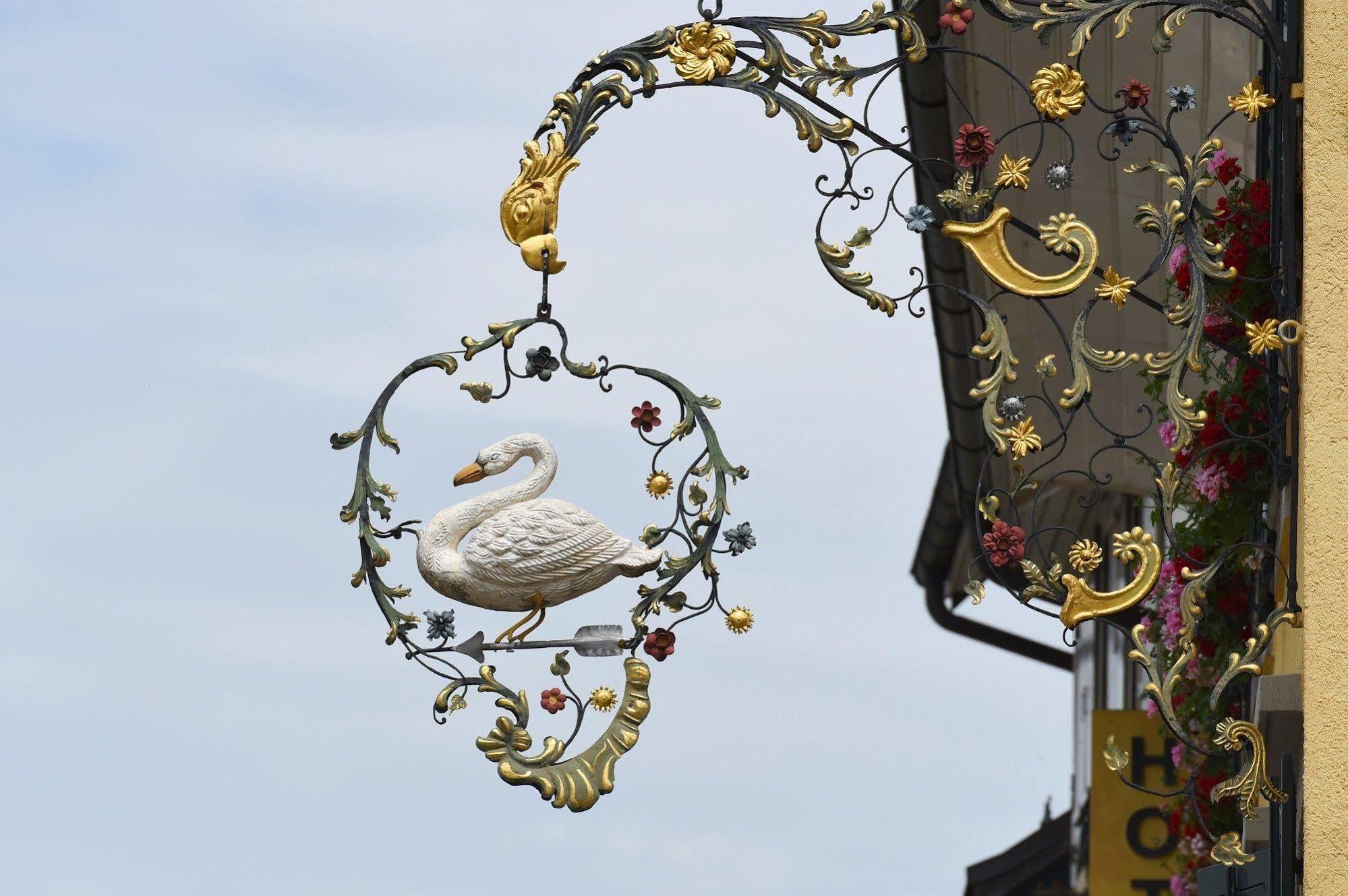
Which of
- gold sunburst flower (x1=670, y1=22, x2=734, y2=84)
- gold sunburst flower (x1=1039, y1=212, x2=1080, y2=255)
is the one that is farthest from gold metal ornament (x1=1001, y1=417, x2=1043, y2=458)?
gold sunburst flower (x1=670, y1=22, x2=734, y2=84)

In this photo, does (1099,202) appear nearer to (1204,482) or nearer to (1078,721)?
(1204,482)

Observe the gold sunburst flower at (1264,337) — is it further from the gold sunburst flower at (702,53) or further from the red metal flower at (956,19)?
the gold sunburst flower at (702,53)

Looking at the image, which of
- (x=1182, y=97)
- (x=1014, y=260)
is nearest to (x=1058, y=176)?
(x=1014, y=260)

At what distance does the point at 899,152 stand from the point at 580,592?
148 cm

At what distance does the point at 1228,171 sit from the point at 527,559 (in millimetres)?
2650

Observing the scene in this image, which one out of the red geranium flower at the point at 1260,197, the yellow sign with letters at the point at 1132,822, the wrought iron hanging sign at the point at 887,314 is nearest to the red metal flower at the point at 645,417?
the wrought iron hanging sign at the point at 887,314

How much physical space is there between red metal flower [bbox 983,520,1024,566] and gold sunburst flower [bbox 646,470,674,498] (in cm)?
89

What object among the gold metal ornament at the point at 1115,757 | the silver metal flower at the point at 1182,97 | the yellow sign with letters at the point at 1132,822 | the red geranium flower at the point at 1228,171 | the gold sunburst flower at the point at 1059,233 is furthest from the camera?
the yellow sign with letters at the point at 1132,822

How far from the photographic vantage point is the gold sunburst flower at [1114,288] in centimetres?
732

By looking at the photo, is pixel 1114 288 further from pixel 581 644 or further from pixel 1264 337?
pixel 581 644

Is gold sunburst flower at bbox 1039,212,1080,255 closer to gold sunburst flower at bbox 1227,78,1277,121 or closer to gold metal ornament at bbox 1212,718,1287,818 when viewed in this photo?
gold sunburst flower at bbox 1227,78,1277,121

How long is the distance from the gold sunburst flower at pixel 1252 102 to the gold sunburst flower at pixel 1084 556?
1193 mm

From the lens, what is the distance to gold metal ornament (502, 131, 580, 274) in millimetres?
7762

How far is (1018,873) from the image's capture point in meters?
21.9
